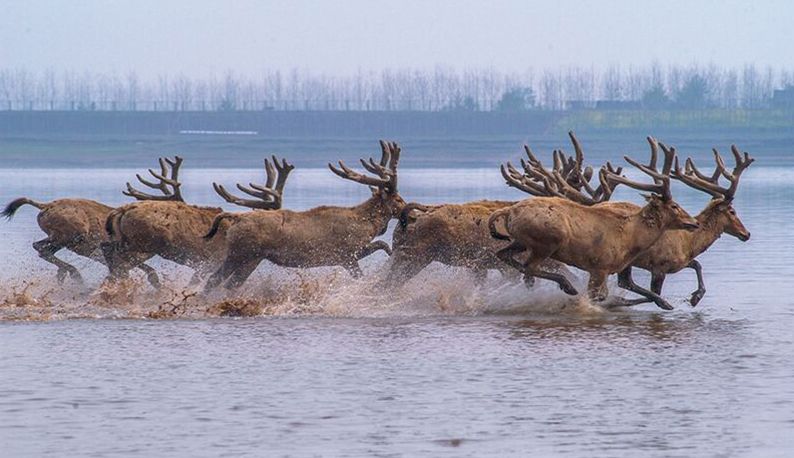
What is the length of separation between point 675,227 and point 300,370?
5706 millimetres

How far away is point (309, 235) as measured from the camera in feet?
70.6

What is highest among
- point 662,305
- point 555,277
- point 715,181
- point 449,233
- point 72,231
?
point 715,181

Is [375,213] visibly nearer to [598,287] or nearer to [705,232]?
[598,287]

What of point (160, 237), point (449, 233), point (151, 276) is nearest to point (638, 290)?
point (449, 233)

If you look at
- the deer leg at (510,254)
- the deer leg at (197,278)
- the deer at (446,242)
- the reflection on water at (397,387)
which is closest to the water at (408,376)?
the reflection on water at (397,387)

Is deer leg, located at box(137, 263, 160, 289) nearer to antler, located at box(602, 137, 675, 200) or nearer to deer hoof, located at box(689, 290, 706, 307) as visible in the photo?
antler, located at box(602, 137, 675, 200)

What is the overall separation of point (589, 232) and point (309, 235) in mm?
3559

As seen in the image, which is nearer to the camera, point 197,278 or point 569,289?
point 569,289

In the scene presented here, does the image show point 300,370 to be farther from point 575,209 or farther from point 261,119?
point 261,119

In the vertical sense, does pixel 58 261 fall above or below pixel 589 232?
below

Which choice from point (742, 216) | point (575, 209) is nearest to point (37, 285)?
point (575, 209)

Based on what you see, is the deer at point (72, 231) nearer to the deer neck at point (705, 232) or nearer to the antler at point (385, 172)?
the antler at point (385, 172)

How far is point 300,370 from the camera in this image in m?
16.0

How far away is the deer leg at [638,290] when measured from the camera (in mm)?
20219
